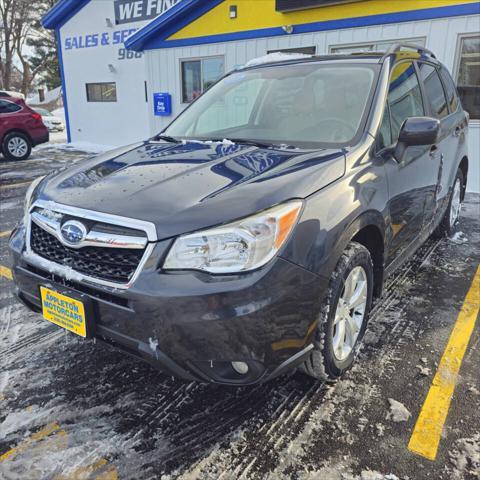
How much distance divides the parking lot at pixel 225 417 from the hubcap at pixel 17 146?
9.93 m

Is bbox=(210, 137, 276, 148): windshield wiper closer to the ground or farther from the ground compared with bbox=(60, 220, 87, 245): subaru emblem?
farther from the ground

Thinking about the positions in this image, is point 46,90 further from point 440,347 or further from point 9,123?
point 440,347

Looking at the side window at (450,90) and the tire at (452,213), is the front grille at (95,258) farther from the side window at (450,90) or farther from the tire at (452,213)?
the tire at (452,213)

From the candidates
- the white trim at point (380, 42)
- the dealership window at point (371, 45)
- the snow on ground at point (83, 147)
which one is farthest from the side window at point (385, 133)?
the snow on ground at point (83, 147)

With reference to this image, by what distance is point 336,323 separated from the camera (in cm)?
236

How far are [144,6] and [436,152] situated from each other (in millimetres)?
11953

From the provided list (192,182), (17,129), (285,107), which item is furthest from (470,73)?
(17,129)

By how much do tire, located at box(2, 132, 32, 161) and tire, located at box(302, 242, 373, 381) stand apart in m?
11.5

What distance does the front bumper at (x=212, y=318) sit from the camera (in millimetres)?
1782

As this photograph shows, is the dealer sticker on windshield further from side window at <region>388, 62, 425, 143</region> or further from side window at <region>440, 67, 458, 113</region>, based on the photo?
side window at <region>440, 67, 458, 113</region>

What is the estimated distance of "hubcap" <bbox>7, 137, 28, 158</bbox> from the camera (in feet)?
38.1

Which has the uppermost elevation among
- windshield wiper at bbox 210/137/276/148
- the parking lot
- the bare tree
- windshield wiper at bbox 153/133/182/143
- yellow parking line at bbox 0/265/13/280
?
the bare tree

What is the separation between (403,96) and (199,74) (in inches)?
319

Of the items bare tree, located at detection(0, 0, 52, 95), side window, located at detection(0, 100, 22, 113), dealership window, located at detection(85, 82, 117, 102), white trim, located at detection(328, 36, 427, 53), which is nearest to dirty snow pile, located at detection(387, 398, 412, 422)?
white trim, located at detection(328, 36, 427, 53)
